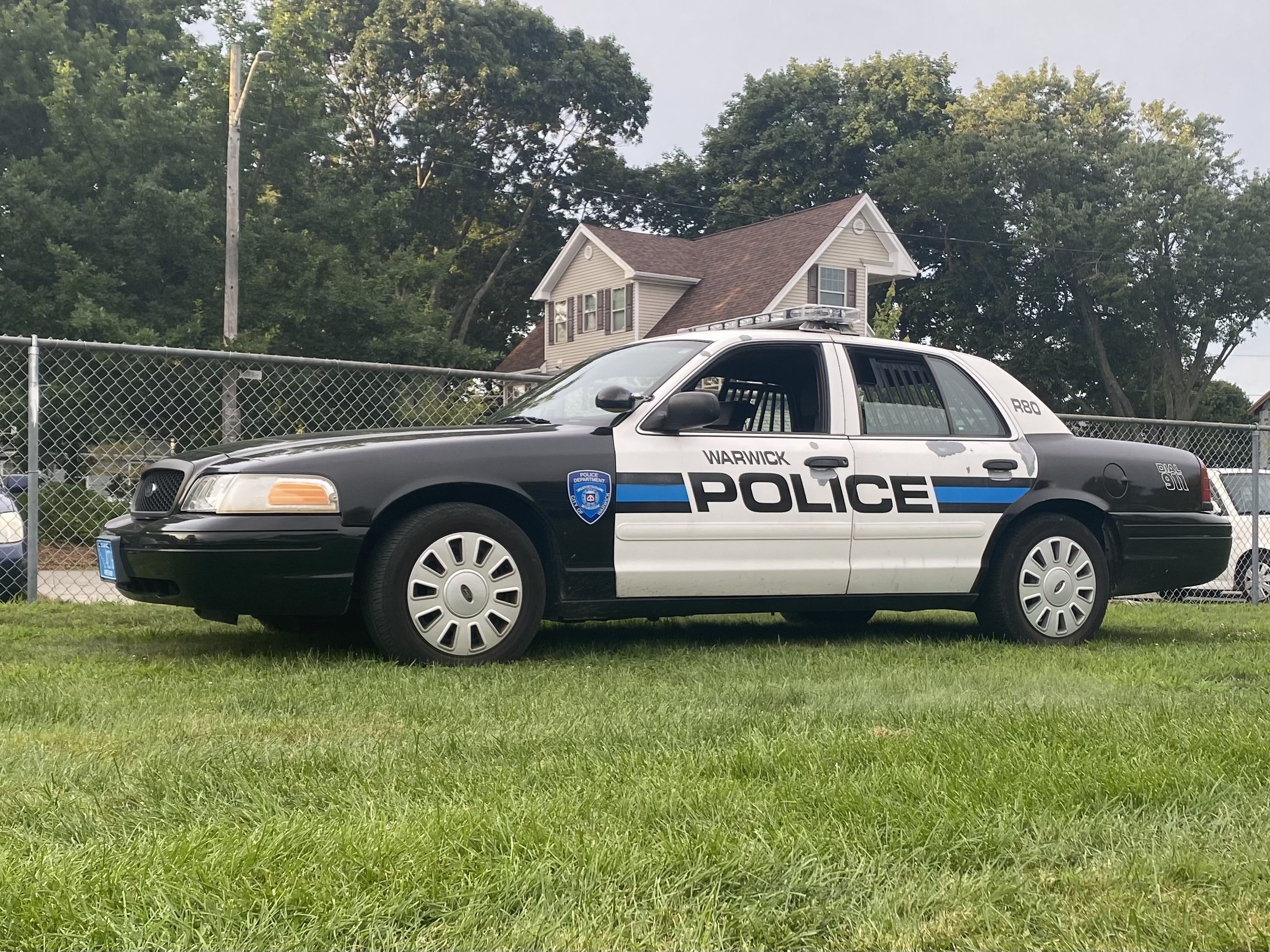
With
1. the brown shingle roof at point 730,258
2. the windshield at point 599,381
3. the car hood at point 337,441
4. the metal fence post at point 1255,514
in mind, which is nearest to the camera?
the car hood at point 337,441

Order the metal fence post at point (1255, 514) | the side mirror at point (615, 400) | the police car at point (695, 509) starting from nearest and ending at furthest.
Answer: the police car at point (695, 509)
the side mirror at point (615, 400)
the metal fence post at point (1255, 514)

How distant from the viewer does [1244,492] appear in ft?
45.1

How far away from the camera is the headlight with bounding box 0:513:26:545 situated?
8.41 m

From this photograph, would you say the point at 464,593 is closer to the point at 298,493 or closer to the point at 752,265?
the point at 298,493

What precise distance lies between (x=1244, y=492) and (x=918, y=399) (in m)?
8.58

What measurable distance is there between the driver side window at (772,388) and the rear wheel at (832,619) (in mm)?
1588

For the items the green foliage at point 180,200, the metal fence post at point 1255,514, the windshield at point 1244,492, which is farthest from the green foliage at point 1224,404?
the metal fence post at point 1255,514

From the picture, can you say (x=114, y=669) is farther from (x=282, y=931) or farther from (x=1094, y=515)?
(x=1094, y=515)

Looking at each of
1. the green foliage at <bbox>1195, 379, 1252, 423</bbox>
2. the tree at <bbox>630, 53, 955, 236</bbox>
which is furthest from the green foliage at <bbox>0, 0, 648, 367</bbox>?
→ the green foliage at <bbox>1195, 379, 1252, 423</bbox>

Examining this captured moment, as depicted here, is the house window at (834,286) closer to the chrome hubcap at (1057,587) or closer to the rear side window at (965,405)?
the rear side window at (965,405)

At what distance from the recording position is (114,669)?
506cm

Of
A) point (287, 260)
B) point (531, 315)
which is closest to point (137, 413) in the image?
point (287, 260)

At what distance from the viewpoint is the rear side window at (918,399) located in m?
6.62

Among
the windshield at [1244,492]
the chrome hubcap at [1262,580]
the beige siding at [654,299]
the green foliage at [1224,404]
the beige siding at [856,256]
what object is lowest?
the chrome hubcap at [1262,580]
